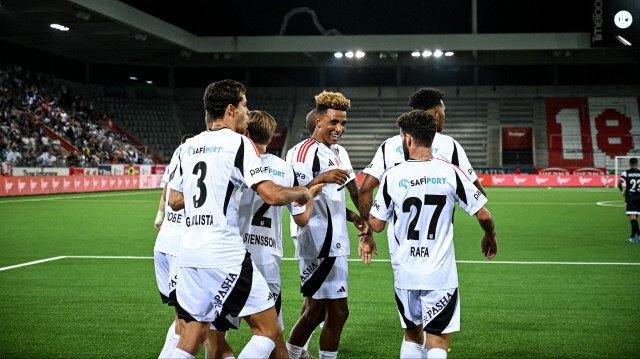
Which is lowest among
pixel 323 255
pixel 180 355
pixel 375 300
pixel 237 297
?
pixel 375 300

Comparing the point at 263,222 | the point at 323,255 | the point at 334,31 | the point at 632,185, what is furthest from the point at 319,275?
the point at 334,31

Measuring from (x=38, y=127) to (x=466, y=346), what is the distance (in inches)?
1440

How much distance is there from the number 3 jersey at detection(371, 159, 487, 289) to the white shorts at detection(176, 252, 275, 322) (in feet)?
3.54

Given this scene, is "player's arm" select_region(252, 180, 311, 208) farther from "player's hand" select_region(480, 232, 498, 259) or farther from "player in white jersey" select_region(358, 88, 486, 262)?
"player's hand" select_region(480, 232, 498, 259)

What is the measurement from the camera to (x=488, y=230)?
15.3ft

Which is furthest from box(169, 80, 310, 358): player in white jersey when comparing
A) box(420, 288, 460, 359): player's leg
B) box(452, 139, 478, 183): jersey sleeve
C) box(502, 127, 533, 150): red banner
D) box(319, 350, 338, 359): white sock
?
box(502, 127, 533, 150): red banner

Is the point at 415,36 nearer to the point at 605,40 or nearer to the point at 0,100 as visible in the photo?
the point at 605,40

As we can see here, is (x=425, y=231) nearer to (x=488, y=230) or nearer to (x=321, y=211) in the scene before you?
(x=488, y=230)

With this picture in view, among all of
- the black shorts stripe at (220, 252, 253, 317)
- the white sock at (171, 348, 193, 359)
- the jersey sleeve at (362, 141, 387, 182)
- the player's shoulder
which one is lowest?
the white sock at (171, 348, 193, 359)

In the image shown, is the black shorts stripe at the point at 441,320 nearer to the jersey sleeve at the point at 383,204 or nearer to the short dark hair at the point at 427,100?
the jersey sleeve at the point at 383,204

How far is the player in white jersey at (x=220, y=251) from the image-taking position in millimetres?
4016

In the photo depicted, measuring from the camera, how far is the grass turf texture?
6.19 metres

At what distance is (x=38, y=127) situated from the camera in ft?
123

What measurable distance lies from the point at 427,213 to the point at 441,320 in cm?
73
